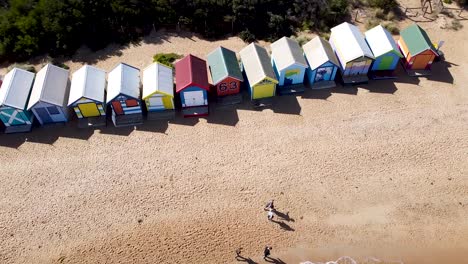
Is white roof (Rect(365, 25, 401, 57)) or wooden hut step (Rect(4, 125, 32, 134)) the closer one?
wooden hut step (Rect(4, 125, 32, 134))

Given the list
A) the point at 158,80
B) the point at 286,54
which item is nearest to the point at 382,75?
the point at 286,54

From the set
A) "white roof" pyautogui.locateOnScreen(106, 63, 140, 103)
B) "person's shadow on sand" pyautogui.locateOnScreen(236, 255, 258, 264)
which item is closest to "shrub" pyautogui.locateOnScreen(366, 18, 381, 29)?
"white roof" pyautogui.locateOnScreen(106, 63, 140, 103)

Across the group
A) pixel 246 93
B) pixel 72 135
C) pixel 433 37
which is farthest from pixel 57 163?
pixel 433 37

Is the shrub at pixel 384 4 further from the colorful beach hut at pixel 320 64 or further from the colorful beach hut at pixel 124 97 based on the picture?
the colorful beach hut at pixel 124 97

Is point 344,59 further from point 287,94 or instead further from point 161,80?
point 161,80

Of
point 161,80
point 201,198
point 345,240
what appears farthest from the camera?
point 161,80

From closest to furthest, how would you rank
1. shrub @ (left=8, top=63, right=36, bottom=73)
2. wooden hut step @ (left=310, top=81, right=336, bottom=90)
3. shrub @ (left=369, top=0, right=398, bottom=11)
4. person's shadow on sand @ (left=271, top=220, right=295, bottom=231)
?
person's shadow on sand @ (left=271, top=220, right=295, bottom=231), wooden hut step @ (left=310, top=81, right=336, bottom=90), shrub @ (left=8, top=63, right=36, bottom=73), shrub @ (left=369, top=0, right=398, bottom=11)

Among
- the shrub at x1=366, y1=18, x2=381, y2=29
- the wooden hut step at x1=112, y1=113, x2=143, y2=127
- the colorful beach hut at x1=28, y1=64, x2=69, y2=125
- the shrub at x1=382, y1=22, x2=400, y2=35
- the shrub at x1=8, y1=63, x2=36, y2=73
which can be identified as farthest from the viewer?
the shrub at x1=366, y1=18, x2=381, y2=29

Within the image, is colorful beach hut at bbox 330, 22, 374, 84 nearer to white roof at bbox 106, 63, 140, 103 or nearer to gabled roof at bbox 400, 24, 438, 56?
gabled roof at bbox 400, 24, 438, 56
